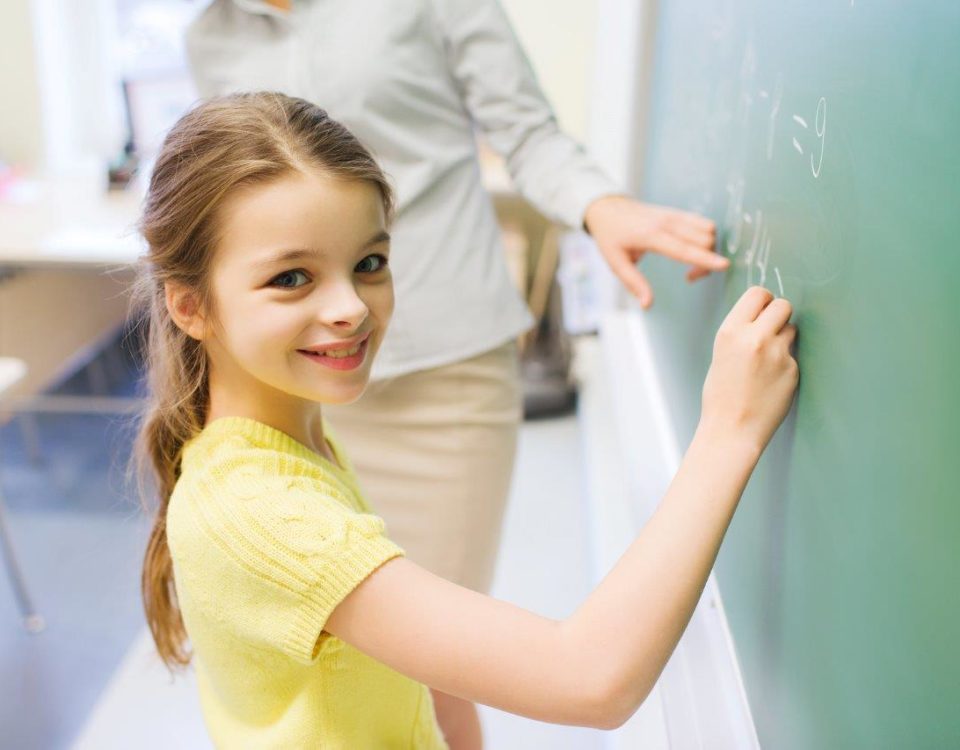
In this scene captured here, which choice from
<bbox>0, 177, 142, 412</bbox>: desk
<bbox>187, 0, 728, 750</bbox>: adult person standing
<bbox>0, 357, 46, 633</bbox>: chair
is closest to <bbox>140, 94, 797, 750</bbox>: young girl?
<bbox>187, 0, 728, 750</bbox>: adult person standing

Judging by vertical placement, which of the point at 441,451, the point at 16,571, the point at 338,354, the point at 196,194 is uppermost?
the point at 196,194

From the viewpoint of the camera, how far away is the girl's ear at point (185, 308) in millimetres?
762

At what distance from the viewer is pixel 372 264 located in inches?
30.1

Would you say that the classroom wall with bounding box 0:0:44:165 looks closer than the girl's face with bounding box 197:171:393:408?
No

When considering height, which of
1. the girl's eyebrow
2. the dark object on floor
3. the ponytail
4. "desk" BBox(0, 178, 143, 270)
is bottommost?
the dark object on floor

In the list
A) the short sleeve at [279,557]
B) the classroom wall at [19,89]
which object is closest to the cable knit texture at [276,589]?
the short sleeve at [279,557]

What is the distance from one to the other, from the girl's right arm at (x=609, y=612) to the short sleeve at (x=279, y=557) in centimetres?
2

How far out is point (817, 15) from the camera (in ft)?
2.20

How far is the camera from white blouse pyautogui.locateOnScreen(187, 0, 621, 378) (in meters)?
1.11

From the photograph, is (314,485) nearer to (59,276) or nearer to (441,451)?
(441,451)

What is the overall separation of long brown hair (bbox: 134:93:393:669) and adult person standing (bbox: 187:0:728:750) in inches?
13.4

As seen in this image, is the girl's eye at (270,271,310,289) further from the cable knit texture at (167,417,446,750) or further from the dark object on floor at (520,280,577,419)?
the dark object on floor at (520,280,577,419)

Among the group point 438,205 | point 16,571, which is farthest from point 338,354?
point 16,571

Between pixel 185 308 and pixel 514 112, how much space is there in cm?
59
